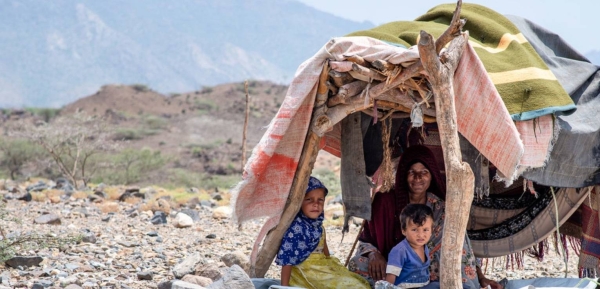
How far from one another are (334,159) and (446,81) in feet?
97.1

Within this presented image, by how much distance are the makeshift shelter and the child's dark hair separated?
50 centimetres

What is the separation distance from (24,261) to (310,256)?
3391 millimetres

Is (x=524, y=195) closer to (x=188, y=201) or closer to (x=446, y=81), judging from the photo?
(x=446, y=81)

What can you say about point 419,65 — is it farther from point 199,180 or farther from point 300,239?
point 199,180

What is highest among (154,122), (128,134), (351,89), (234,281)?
(154,122)

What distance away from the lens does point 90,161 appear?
26.2 metres

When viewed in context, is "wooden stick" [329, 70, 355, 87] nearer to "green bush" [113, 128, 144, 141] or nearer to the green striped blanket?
the green striped blanket

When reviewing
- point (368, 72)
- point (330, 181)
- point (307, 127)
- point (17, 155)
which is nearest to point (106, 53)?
point (17, 155)

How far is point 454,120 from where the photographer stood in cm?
487

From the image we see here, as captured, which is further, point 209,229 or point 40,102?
point 40,102

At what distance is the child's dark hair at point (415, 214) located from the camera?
536 centimetres

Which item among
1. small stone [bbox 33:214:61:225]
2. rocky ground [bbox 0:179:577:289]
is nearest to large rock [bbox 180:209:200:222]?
rocky ground [bbox 0:179:577:289]

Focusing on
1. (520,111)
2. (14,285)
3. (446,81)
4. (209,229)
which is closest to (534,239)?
(520,111)

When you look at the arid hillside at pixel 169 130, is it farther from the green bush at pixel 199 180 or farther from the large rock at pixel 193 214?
the large rock at pixel 193 214
